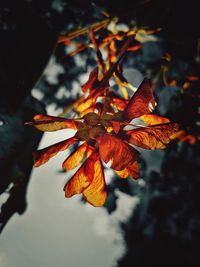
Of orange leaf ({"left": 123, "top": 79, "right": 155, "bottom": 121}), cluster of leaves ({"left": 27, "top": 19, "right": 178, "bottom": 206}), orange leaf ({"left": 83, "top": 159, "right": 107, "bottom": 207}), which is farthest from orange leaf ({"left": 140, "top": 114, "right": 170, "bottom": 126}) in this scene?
orange leaf ({"left": 83, "top": 159, "right": 107, "bottom": 207})

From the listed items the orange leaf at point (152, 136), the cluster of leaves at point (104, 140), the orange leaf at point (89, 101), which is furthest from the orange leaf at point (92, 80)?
the orange leaf at point (152, 136)

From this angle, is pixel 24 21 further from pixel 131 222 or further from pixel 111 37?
pixel 131 222

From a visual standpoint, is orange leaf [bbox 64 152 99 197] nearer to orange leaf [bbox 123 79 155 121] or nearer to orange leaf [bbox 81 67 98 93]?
orange leaf [bbox 123 79 155 121]

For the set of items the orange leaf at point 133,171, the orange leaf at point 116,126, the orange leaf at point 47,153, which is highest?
the orange leaf at point 47,153

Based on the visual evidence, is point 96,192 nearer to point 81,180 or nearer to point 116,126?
point 81,180

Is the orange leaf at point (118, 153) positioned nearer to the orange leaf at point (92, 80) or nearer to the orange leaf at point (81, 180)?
the orange leaf at point (81, 180)

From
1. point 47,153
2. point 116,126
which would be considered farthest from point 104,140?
point 47,153
